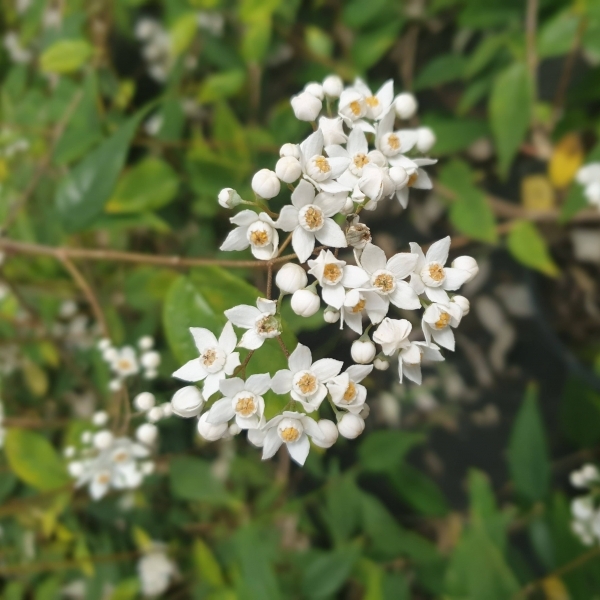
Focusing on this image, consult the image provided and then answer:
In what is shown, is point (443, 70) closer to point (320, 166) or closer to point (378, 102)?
point (378, 102)

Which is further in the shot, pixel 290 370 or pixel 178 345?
pixel 178 345

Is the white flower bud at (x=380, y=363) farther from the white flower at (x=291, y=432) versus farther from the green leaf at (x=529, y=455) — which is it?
the green leaf at (x=529, y=455)

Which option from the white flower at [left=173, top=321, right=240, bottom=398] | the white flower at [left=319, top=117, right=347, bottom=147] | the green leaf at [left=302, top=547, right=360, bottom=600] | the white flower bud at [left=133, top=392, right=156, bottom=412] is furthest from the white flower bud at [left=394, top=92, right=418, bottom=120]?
the green leaf at [left=302, top=547, right=360, bottom=600]

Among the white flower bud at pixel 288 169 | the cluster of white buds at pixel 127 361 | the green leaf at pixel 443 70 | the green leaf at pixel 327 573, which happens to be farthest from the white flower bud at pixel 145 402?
the green leaf at pixel 443 70

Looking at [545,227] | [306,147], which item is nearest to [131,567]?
[306,147]

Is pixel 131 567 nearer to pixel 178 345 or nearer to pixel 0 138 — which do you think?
pixel 178 345

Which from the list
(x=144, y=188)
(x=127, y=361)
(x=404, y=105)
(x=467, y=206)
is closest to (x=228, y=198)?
(x=404, y=105)

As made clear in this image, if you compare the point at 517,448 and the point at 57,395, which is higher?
the point at 57,395
